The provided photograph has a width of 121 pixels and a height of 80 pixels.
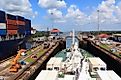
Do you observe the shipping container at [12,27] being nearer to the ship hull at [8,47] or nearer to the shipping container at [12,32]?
the shipping container at [12,32]

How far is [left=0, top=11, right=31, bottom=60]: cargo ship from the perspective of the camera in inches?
4183

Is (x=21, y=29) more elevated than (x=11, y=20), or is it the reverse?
(x=11, y=20)

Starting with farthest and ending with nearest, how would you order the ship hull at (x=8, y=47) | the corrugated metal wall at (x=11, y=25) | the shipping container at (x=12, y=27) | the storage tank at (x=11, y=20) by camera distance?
the storage tank at (x=11, y=20), the shipping container at (x=12, y=27), the corrugated metal wall at (x=11, y=25), the ship hull at (x=8, y=47)

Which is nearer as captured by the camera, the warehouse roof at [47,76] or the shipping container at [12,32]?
the warehouse roof at [47,76]

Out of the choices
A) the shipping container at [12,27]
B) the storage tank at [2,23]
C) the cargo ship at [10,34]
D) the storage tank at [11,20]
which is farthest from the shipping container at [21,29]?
the storage tank at [2,23]

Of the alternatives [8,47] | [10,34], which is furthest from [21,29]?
[8,47]

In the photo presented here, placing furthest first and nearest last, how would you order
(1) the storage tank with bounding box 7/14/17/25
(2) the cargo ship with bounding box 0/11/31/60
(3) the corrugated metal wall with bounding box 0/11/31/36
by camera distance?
(1) the storage tank with bounding box 7/14/17/25
(3) the corrugated metal wall with bounding box 0/11/31/36
(2) the cargo ship with bounding box 0/11/31/60

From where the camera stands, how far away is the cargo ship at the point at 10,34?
10625cm

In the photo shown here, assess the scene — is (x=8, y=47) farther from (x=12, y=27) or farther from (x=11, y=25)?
(x=12, y=27)

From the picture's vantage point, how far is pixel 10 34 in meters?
119

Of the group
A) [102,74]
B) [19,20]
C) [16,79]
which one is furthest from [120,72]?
[19,20]

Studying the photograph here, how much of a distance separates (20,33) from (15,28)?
10.6m

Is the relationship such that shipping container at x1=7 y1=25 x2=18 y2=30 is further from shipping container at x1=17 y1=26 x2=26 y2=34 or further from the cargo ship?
shipping container at x1=17 y1=26 x2=26 y2=34

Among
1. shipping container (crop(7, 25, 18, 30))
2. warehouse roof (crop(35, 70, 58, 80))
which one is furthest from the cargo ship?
warehouse roof (crop(35, 70, 58, 80))
